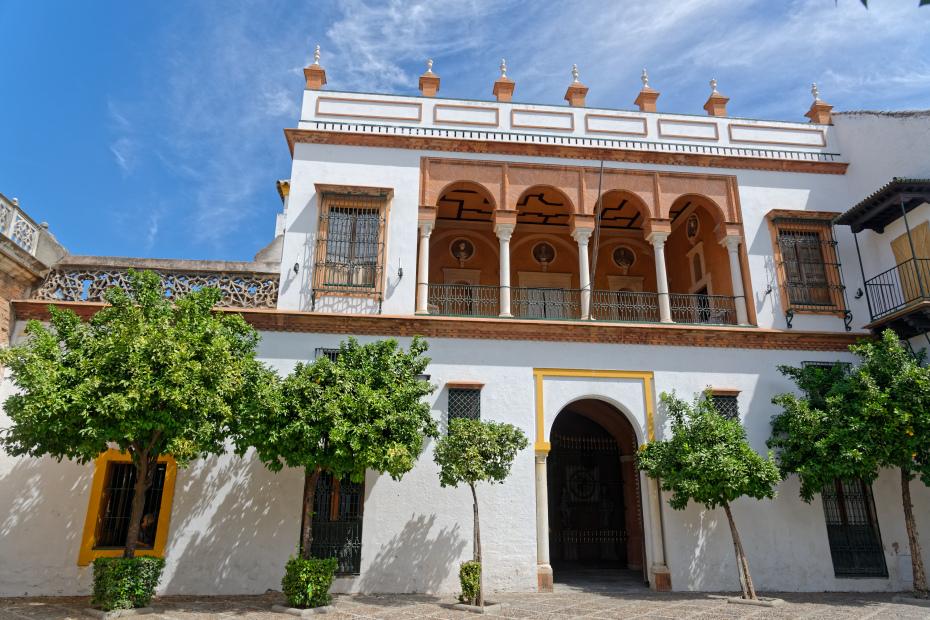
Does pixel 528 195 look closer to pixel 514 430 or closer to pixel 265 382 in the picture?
pixel 514 430

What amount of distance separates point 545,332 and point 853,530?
7.07m

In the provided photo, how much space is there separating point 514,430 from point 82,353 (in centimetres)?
673

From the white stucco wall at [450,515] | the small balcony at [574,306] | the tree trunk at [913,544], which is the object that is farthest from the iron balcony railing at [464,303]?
the tree trunk at [913,544]

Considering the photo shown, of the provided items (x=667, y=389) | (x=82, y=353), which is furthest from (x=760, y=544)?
(x=82, y=353)

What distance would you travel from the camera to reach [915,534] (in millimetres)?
11570

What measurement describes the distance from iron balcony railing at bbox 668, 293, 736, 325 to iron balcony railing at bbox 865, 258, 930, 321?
281cm

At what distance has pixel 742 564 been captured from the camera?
1084 centimetres

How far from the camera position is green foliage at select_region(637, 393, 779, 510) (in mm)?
10672

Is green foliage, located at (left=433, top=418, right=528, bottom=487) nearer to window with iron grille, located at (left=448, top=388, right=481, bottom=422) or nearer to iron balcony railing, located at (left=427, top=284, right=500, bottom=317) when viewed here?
window with iron grille, located at (left=448, top=388, right=481, bottom=422)

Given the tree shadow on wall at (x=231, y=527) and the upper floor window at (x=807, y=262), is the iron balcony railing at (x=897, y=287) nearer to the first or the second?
the upper floor window at (x=807, y=262)

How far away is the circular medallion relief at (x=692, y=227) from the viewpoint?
16266 millimetres

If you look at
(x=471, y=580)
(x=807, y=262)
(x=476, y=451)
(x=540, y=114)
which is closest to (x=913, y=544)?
(x=807, y=262)

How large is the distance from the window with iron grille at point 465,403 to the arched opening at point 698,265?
5.11 meters

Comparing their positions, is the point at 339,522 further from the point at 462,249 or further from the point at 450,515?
the point at 462,249
